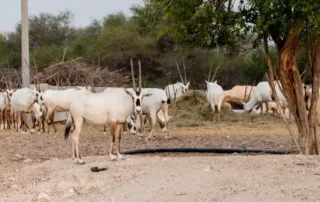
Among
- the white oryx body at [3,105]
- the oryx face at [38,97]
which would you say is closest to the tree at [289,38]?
the oryx face at [38,97]

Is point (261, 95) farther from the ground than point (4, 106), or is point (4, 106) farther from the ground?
point (261, 95)

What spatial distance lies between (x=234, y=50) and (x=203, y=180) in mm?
4329

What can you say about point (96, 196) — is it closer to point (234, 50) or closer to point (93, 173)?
→ point (93, 173)

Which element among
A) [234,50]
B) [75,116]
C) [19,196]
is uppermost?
[234,50]

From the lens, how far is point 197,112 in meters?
28.0

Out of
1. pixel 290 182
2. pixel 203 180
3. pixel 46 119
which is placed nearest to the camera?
pixel 290 182

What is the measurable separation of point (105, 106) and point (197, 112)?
1601 centimetres

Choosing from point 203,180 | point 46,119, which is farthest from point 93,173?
point 46,119

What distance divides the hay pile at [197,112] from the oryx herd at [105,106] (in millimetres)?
498

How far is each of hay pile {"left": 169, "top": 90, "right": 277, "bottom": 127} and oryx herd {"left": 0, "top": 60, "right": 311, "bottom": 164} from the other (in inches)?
19.6

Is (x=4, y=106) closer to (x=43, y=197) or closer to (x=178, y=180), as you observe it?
(x=43, y=197)

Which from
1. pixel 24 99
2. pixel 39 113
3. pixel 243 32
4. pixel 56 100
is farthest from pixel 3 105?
pixel 243 32

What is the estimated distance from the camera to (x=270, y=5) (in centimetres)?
1060

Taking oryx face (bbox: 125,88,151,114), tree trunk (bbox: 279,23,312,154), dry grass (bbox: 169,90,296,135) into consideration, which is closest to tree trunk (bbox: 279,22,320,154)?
tree trunk (bbox: 279,23,312,154)
